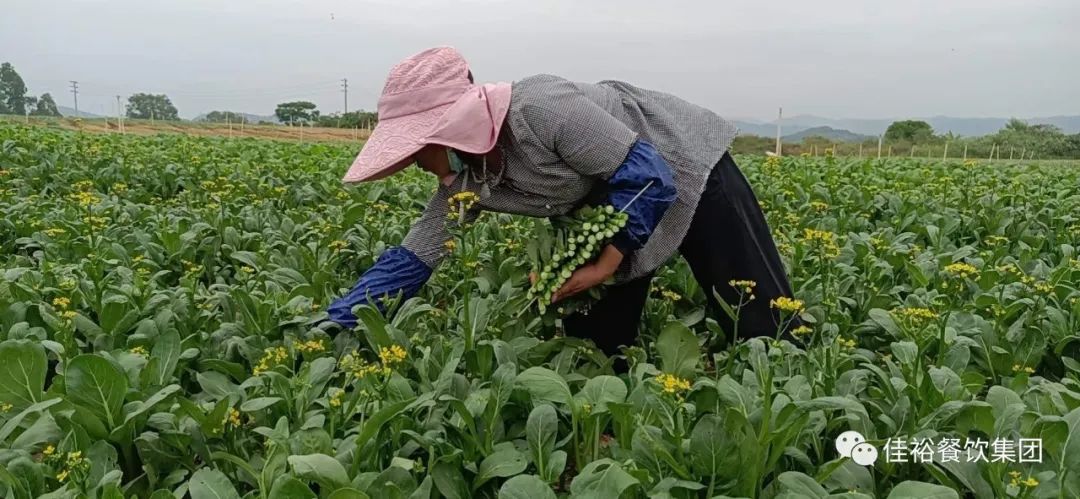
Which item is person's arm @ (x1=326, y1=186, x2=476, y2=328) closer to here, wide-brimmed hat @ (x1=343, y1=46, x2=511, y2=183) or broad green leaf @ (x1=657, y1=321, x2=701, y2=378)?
wide-brimmed hat @ (x1=343, y1=46, x2=511, y2=183)

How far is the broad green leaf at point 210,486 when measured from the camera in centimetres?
189

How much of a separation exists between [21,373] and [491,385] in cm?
127

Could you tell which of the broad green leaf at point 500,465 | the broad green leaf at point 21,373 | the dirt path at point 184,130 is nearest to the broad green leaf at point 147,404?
the broad green leaf at point 21,373

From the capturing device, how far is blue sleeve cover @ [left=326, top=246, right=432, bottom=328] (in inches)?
120

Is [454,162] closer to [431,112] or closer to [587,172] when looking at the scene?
[431,112]

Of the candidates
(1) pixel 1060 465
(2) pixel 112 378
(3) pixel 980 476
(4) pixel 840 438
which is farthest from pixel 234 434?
(1) pixel 1060 465

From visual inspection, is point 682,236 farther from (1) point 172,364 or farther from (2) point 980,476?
(1) point 172,364

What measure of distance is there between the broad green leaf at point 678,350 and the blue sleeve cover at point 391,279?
926 millimetres

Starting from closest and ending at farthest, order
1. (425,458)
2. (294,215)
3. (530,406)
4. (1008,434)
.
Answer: (1008,434)
(425,458)
(530,406)
(294,215)

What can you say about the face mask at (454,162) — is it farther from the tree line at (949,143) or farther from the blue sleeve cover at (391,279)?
the tree line at (949,143)

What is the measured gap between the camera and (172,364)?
2.54 metres

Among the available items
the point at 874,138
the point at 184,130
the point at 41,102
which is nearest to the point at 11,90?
the point at 41,102

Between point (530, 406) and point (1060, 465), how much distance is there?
135cm

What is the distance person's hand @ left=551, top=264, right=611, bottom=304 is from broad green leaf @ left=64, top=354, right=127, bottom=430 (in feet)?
4.64
